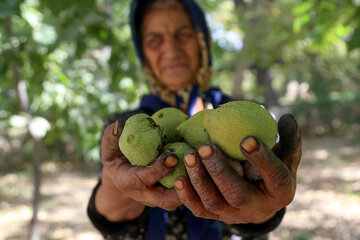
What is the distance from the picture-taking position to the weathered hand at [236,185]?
98 centimetres

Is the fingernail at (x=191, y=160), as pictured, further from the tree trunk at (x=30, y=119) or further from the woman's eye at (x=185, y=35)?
the tree trunk at (x=30, y=119)

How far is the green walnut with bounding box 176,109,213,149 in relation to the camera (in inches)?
47.1

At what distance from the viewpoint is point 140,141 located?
111 cm

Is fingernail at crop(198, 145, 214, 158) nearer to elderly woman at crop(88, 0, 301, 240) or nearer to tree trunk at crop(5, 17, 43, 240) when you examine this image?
elderly woman at crop(88, 0, 301, 240)

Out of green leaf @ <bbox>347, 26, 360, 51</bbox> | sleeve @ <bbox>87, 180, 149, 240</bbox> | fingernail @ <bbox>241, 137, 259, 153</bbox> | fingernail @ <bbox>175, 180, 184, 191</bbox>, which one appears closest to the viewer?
fingernail @ <bbox>241, 137, 259, 153</bbox>

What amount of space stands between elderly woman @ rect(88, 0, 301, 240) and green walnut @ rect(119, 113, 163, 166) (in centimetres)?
5

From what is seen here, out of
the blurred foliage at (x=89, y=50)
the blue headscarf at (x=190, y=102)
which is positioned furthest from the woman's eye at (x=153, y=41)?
the blurred foliage at (x=89, y=50)

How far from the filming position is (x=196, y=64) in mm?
2475

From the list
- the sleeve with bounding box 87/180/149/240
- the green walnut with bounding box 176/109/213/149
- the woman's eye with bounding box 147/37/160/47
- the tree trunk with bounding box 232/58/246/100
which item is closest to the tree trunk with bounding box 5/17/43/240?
the woman's eye with bounding box 147/37/160/47

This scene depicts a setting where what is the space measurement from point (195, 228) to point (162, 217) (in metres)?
0.23

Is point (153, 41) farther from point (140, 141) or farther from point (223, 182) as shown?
point (223, 182)

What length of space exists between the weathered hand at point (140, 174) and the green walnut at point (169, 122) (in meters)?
0.20

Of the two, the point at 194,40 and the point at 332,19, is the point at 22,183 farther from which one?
the point at 332,19

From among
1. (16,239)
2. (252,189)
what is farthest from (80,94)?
(16,239)
